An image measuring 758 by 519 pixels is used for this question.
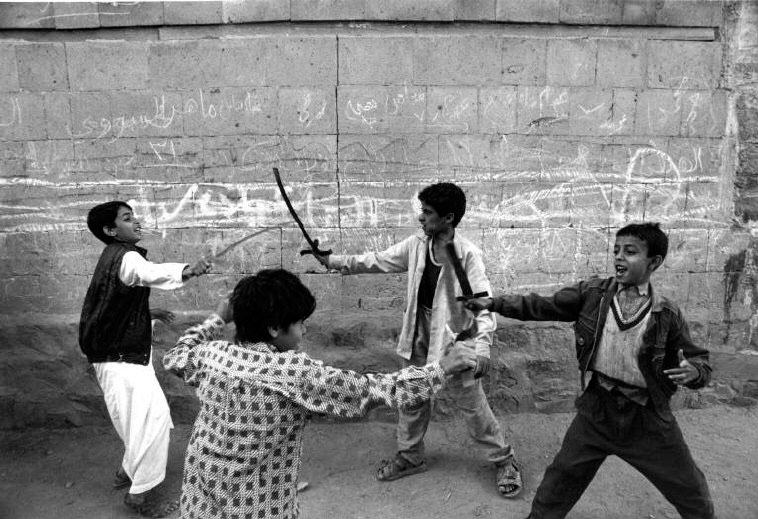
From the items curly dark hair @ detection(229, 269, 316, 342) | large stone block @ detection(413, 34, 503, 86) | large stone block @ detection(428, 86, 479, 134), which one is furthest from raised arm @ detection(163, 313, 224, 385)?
large stone block @ detection(413, 34, 503, 86)

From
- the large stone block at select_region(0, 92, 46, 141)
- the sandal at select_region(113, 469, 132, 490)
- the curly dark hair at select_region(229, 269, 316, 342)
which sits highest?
the large stone block at select_region(0, 92, 46, 141)

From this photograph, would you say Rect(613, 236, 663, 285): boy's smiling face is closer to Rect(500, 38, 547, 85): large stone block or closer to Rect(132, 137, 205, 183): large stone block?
Rect(500, 38, 547, 85): large stone block

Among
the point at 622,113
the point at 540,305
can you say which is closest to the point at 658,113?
the point at 622,113

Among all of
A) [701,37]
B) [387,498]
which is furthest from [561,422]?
[701,37]

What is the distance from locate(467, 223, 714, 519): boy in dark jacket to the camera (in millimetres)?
2686

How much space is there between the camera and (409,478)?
3.83 meters

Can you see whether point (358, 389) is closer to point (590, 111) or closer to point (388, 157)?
point (388, 157)

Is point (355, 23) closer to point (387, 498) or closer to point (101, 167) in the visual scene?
point (101, 167)

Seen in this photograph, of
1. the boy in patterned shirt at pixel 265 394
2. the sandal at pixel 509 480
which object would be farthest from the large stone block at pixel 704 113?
the boy in patterned shirt at pixel 265 394

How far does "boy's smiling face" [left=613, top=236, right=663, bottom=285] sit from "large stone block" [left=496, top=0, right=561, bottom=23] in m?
2.21

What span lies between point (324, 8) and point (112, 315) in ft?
8.36

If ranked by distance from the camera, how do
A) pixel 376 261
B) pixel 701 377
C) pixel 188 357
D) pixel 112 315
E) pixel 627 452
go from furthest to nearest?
1. pixel 376 261
2. pixel 112 315
3. pixel 627 452
4. pixel 701 377
5. pixel 188 357

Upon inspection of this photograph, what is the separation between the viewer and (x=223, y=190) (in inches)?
175

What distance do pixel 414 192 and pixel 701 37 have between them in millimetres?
2399
